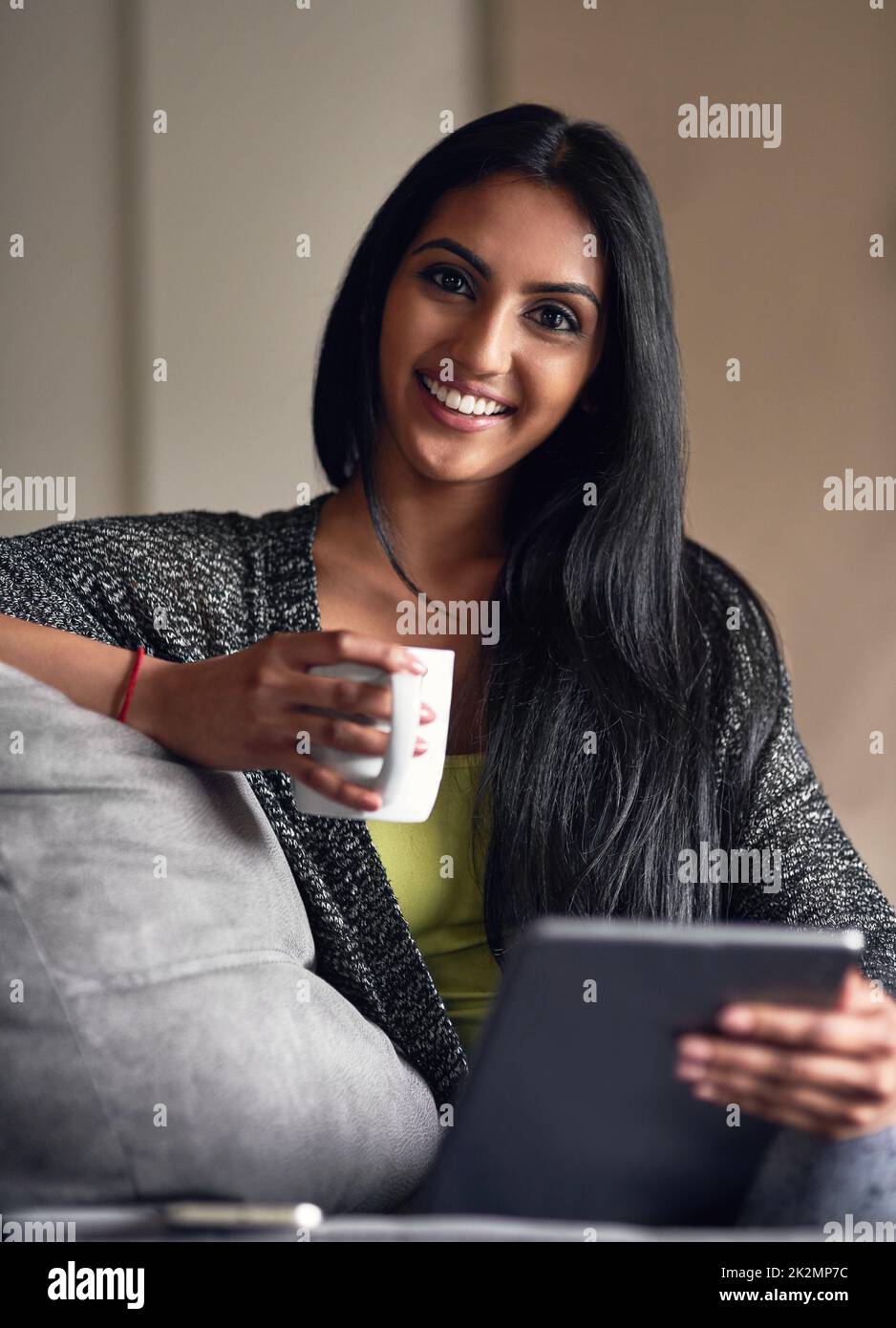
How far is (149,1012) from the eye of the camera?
0.71 m

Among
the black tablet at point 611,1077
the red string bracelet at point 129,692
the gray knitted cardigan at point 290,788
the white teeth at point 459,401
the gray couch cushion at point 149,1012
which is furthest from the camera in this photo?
the white teeth at point 459,401

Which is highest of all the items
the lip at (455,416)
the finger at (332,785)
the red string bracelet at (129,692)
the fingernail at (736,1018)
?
the lip at (455,416)

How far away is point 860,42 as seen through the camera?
6.20ft

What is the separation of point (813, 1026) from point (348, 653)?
329mm

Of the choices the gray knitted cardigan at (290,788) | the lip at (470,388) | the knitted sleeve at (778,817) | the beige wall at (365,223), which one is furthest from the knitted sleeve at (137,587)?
the beige wall at (365,223)

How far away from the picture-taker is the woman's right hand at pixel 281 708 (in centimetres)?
76

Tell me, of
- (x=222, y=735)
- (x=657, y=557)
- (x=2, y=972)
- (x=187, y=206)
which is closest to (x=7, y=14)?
(x=187, y=206)

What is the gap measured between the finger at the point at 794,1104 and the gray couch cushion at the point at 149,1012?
0.80 ft

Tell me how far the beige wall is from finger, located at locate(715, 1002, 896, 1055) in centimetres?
129

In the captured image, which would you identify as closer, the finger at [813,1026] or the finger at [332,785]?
the finger at [813,1026]

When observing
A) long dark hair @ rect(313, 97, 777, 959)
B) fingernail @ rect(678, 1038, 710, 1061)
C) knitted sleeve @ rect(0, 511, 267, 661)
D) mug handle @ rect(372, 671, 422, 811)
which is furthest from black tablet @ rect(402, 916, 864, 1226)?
knitted sleeve @ rect(0, 511, 267, 661)

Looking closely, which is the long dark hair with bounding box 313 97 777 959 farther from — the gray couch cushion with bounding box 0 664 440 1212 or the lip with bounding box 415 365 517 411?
the gray couch cushion with bounding box 0 664 440 1212

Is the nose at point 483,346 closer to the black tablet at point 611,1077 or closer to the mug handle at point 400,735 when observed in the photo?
the mug handle at point 400,735

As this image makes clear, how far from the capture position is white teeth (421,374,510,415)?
123 cm
